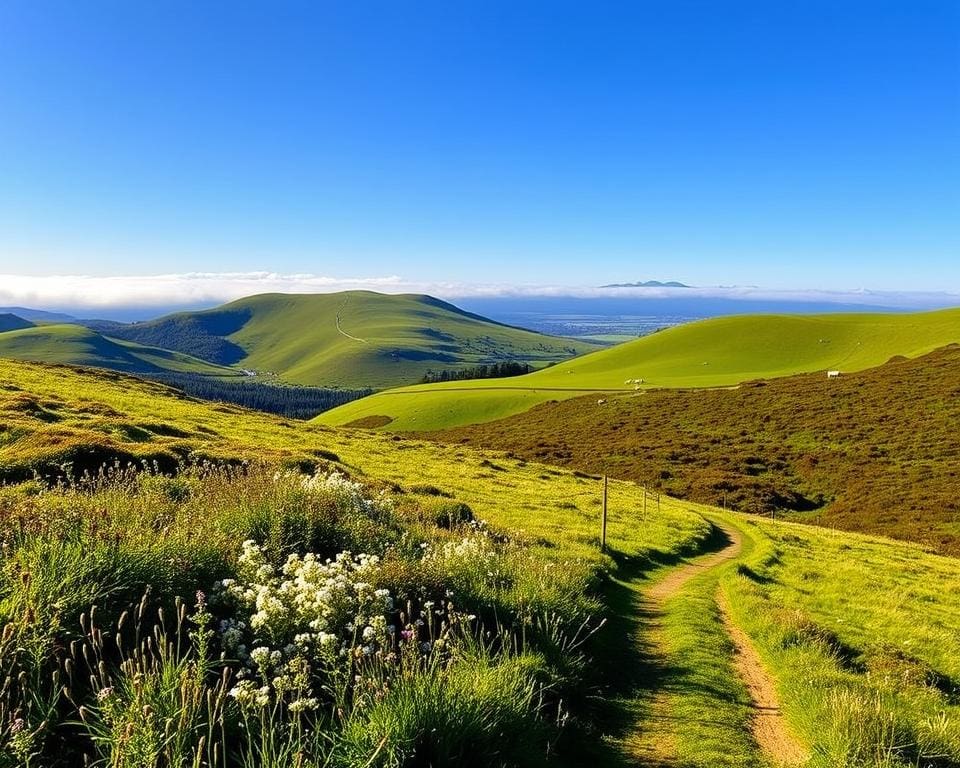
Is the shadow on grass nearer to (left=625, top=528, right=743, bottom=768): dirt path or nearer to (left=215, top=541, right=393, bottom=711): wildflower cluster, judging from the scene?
(left=625, top=528, right=743, bottom=768): dirt path

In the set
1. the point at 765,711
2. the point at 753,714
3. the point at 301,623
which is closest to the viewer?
the point at 301,623

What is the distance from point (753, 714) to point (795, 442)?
2340 inches

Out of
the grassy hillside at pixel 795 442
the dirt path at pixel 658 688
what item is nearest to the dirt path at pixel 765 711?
the dirt path at pixel 658 688

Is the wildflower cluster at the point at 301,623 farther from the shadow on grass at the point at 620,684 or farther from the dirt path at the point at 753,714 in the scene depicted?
the dirt path at the point at 753,714

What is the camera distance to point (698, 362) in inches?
4911

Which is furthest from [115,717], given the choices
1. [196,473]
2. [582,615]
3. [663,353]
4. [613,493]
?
[663,353]

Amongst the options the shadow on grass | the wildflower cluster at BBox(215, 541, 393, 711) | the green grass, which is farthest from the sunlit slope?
the wildflower cluster at BBox(215, 541, 393, 711)

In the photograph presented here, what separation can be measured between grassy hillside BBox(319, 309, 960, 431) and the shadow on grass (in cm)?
8310

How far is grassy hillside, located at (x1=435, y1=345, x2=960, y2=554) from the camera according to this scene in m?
43.7

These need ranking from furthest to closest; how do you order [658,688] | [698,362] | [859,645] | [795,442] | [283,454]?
[698,362] → [795,442] → [283,454] → [859,645] → [658,688]

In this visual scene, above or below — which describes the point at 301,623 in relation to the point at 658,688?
above


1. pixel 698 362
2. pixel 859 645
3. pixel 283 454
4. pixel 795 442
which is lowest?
pixel 795 442

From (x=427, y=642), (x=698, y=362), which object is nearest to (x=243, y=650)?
(x=427, y=642)

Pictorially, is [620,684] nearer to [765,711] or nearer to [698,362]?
[765,711]
